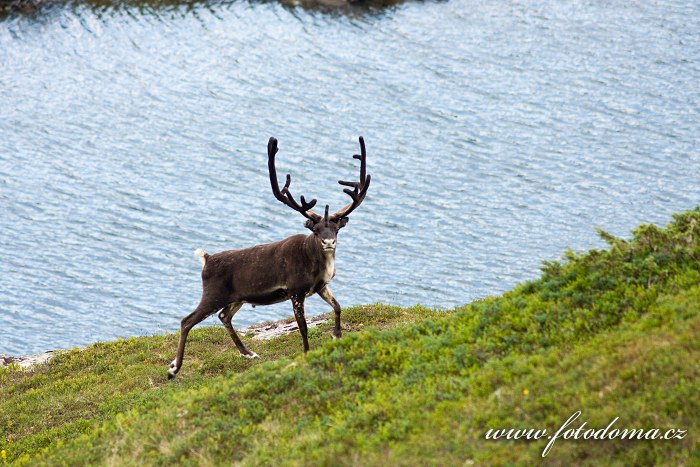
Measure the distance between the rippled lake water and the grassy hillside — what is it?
15.7 m

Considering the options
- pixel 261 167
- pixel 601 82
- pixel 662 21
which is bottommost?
pixel 261 167

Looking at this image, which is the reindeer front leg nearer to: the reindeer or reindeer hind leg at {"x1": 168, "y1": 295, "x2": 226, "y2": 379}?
the reindeer

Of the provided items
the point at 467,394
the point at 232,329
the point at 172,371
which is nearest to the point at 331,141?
the point at 232,329

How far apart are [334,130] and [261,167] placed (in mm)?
4900

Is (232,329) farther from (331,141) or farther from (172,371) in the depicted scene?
(331,141)

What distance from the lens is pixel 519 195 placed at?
3931cm

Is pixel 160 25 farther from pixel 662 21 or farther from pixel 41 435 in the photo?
pixel 41 435

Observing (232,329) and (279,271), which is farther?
(232,329)

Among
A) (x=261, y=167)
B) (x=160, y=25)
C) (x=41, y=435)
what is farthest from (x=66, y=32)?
(x=41, y=435)

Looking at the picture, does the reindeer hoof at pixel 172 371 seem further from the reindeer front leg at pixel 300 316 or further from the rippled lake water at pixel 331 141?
the rippled lake water at pixel 331 141
